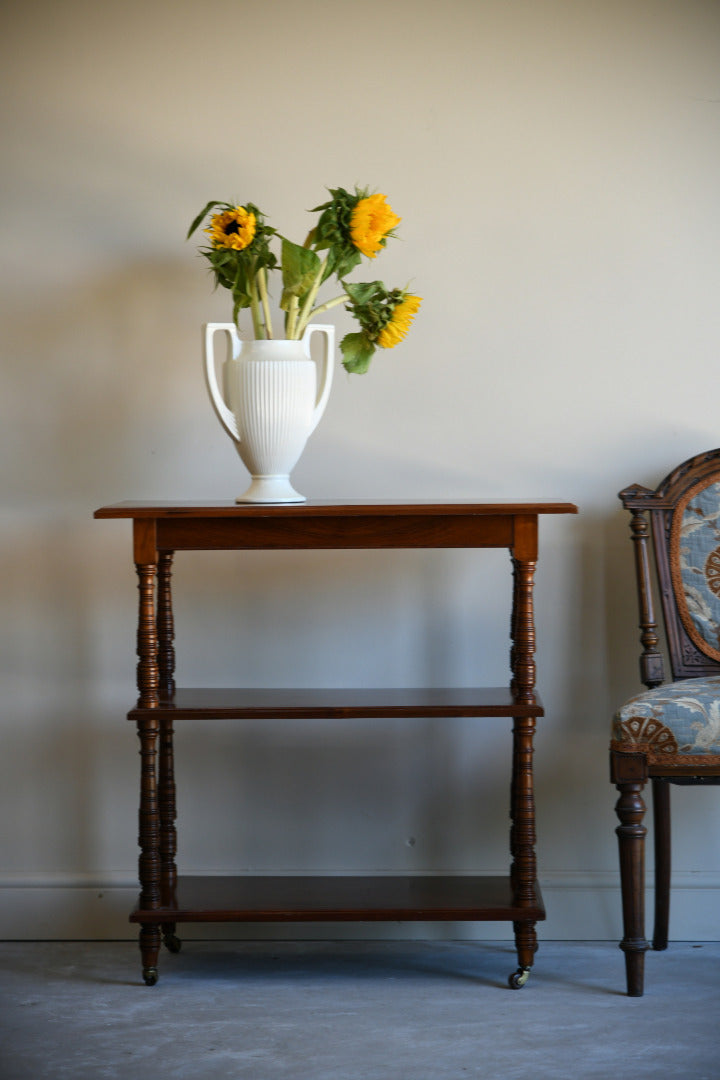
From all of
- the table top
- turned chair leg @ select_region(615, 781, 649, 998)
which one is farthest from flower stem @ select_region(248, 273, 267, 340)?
turned chair leg @ select_region(615, 781, 649, 998)

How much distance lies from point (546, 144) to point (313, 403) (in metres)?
0.81

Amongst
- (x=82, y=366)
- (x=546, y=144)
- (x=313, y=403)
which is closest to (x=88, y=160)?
(x=82, y=366)

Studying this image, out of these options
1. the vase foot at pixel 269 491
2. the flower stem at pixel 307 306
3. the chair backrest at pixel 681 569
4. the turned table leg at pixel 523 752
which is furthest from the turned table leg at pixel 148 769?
the chair backrest at pixel 681 569

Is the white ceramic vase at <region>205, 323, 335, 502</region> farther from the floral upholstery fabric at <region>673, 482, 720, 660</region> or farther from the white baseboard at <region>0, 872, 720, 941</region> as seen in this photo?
the white baseboard at <region>0, 872, 720, 941</region>

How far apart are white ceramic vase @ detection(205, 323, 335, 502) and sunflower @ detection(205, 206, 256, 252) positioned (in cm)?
16

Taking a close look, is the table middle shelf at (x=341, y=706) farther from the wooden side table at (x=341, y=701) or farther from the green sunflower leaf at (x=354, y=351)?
the green sunflower leaf at (x=354, y=351)

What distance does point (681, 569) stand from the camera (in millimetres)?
2236

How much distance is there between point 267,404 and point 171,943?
1136 millimetres

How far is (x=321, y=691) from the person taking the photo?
2.28 meters

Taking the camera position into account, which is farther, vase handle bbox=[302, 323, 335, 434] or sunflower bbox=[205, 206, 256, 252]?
vase handle bbox=[302, 323, 335, 434]

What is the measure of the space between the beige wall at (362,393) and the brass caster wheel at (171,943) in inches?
6.3

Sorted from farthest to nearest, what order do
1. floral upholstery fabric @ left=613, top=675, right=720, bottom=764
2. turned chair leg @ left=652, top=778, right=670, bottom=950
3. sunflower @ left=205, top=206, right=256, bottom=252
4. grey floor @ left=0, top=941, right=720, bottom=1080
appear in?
turned chair leg @ left=652, top=778, right=670, bottom=950 → sunflower @ left=205, top=206, right=256, bottom=252 → floral upholstery fabric @ left=613, top=675, right=720, bottom=764 → grey floor @ left=0, top=941, right=720, bottom=1080

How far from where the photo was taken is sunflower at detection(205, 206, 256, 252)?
2020 millimetres

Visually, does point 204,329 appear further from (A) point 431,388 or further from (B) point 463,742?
(B) point 463,742
